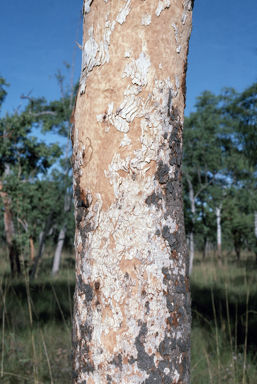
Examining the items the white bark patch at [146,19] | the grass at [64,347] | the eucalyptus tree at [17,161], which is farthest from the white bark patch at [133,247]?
the eucalyptus tree at [17,161]

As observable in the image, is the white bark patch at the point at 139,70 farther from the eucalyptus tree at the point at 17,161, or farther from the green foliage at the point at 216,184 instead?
the green foliage at the point at 216,184

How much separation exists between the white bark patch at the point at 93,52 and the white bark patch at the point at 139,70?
95 mm

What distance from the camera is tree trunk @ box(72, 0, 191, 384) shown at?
35.2 inches

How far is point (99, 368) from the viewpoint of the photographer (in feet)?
2.98

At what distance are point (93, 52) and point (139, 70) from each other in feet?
0.63

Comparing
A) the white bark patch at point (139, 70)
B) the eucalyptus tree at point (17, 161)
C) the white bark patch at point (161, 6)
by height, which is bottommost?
the white bark patch at point (139, 70)

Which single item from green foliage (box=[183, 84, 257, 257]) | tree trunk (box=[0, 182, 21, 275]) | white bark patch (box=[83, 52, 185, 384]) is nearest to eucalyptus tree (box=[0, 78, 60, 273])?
tree trunk (box=[0, 182, 21, 275])

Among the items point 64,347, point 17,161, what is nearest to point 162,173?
point 64,347

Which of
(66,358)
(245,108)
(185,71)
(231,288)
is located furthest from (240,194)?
(185,71)

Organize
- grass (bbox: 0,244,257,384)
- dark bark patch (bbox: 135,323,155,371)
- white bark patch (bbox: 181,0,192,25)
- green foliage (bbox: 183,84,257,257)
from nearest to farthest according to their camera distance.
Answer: dark bark patch (bbox: 135,323,155,371)
white bark patch (bbox: 181,0,192,25)
grass (bbox: 0,244,257,384)
green foliage (bbox: 183,84,257,257)

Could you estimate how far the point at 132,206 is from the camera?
0.93 metres

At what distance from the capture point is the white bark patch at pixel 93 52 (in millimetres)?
973

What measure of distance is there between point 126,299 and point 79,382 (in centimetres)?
35

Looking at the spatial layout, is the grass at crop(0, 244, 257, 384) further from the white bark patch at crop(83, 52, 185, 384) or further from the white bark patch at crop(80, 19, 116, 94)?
the white bark patch at crop(80, 19, 116, 94)
